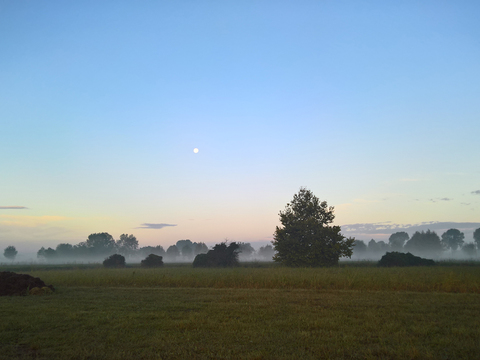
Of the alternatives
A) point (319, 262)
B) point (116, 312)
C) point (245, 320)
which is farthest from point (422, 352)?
point (319, 262)

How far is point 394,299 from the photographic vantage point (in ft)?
39.0

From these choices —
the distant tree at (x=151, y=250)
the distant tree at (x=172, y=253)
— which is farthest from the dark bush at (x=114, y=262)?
the distant tree at (x=172, y=253)

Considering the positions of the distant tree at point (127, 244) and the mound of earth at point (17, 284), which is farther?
the distant tree at point (127, 244)

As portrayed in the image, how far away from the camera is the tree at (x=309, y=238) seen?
33.8m

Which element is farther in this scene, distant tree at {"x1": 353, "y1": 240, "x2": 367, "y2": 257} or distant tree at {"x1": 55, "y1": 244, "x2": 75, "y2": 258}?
distant tree at {"x1": 353, "y1": 240, "x2": 367, "y2": 257}

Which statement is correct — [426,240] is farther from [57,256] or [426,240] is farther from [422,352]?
[57,256]

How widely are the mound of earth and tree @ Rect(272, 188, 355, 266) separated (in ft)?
83.9

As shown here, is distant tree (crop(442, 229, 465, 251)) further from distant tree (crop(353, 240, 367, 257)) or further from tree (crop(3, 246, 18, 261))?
tree (crop(3, 246, 18, 261))

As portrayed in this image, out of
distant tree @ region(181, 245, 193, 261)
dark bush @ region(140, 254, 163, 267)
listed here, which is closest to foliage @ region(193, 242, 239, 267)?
dark bush @ region(140, 254, 163, 267)

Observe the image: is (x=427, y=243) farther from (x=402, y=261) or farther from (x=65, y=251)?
(x=65, y=251)

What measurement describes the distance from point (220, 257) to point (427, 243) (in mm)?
133751

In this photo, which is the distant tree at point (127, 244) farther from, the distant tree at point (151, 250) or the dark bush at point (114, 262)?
the dark bush at point (114, 262)

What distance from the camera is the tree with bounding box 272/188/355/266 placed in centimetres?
3384

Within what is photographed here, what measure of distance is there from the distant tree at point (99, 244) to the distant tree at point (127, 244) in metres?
12.7
